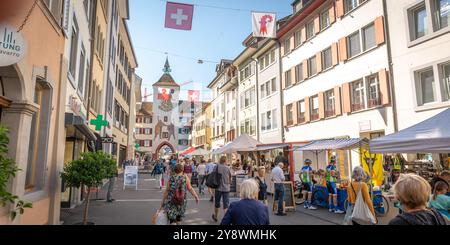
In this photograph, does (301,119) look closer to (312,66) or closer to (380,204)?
(312,66)

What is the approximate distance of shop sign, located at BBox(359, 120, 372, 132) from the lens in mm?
16484

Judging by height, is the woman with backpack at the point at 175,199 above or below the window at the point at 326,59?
below

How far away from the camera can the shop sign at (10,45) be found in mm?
4559

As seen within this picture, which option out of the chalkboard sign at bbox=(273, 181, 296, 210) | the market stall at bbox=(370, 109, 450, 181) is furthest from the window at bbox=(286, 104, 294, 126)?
the market stall at bbox=(370, 109, 450, 181)

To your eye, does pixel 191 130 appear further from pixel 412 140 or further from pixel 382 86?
pixel 412 140

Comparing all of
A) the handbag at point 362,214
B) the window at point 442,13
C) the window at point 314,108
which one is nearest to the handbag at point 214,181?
the handbag at point 362,214

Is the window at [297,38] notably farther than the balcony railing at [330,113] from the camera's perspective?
Yes

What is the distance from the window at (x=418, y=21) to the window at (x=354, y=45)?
3624 millimetres

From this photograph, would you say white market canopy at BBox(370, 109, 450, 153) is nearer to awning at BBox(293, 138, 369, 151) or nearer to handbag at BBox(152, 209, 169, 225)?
awning at BBox(293, 138, 369, 151)

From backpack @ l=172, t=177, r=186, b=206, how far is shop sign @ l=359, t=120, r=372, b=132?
1349 cm

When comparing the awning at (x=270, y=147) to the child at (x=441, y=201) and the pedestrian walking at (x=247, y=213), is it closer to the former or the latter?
the child at (x=441, y=201)

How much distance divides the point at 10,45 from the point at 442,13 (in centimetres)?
1562

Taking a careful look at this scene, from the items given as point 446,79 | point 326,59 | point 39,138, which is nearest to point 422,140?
point 39,138

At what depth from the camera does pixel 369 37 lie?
17.2 meters
